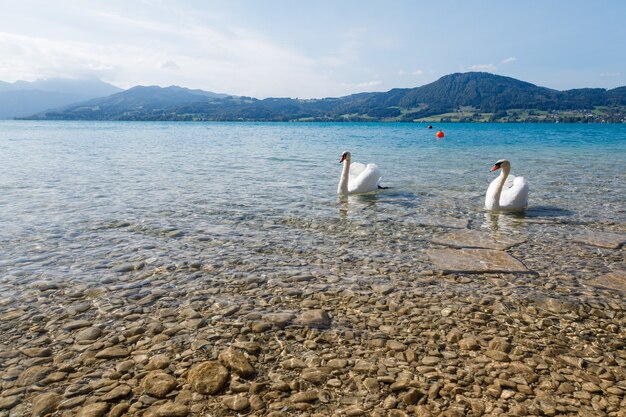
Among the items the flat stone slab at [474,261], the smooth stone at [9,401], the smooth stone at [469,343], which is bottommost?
the flat stone slab at [474,261]

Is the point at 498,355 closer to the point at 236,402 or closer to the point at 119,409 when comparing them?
the point at 236,402

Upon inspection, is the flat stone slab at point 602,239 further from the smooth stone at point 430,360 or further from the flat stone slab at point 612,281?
the smooth stone at point 430,360

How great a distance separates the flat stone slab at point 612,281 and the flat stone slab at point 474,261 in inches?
38.5

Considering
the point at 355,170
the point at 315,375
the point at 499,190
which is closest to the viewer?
the point at 315,375

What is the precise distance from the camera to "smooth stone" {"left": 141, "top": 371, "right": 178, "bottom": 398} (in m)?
3.70

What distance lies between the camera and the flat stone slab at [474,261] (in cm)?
692

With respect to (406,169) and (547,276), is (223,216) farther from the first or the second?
(406,169)

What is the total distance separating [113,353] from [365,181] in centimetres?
1122

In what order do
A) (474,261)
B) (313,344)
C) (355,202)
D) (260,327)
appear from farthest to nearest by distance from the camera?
1. (355,202)
2. (474,261)
3. (260,327)
4. (313,344)

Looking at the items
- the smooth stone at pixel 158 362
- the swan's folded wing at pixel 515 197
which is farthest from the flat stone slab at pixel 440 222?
the smooth stone at pixel 158 362

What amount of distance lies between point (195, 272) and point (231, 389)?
3.18 metres

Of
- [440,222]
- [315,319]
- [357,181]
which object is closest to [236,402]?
[315,319]

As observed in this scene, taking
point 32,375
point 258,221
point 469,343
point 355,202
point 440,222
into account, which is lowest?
point 355,202

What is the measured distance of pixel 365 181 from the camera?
14.5 m
